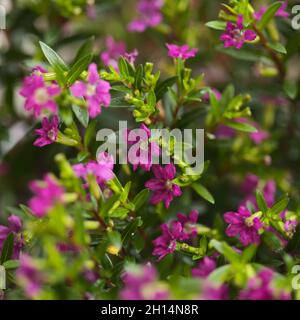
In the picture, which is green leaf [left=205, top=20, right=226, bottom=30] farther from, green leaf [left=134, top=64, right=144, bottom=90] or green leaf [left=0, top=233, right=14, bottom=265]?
green leaf [left=0, top=233, right=14, bottom=265]


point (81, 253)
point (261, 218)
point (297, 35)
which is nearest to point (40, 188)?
point (81, 253)

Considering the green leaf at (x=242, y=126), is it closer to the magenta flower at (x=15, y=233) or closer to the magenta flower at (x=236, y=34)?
Answer: the magenta flower at (x=236, y=34)

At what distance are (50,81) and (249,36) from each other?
0.40 metres

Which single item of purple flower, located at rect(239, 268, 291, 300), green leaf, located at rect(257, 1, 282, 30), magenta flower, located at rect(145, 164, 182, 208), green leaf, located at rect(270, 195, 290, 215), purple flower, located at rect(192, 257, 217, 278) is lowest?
purple flower, located at rect(239, 268, 291, 300)

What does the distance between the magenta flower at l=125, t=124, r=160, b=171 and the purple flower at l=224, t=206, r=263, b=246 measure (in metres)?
0.18

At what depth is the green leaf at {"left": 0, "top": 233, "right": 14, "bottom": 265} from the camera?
0.99 m

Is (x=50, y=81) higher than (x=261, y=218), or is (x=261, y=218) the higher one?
(x=50, y=81)

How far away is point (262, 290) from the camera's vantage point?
30.4 inches

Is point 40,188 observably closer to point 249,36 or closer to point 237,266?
point 237,266

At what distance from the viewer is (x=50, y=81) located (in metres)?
0.97

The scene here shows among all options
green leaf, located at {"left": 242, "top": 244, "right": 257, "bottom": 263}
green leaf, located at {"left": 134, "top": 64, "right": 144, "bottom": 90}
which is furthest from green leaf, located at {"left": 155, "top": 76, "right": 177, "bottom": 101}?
green leaf, located at {"left": 242, "top": 244, "right": 257, "bottom": 263}

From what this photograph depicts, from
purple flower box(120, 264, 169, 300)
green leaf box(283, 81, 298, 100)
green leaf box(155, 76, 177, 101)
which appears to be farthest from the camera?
green leaf box(283, 81, 298, 100)

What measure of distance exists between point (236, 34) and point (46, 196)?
562 mm

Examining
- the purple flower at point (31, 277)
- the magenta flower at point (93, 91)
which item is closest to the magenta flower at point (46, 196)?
the purple flower at point (31, 277)
